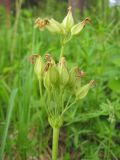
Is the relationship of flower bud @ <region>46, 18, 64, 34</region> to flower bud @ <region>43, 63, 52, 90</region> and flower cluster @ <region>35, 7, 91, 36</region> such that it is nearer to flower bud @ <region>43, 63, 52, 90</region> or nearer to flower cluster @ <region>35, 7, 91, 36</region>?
flower cluster @ <region>35, 7, 91, 36</region>

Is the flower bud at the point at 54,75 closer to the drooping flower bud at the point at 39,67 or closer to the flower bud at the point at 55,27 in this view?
the drooping flower bud at the point at 39,67

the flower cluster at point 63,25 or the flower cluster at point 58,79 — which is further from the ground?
the flower cluster at point 63,25

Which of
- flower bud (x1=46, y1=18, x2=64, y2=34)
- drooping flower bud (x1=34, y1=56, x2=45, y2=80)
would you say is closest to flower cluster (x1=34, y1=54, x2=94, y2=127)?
drooping flower bud (x1=34, y1=56, x2=45, y2=80)

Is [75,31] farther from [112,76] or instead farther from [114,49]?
[114,49]

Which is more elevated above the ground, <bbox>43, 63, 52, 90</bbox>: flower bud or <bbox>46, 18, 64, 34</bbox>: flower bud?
<bbox>46, 18, 64, 34</bbox>: flower bud

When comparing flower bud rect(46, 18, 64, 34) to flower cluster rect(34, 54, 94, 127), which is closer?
flower cluster rect(34, 54, 94, 127)

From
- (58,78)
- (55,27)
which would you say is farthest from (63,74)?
(55,27)

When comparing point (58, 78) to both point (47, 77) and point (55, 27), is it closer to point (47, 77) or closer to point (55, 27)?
point (47, 77)

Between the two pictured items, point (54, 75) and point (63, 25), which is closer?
point (54, 75)

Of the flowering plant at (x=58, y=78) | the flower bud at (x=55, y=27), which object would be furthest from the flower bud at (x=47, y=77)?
the flower bud at (x=55, y=27)

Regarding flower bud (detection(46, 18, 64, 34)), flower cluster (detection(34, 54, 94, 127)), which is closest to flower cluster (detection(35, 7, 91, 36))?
flower bud (detection(46, 18, 64, 34))

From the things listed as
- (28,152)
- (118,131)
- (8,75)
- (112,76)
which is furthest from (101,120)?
(8,75)
